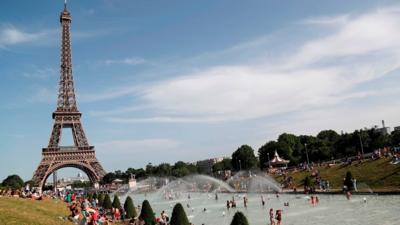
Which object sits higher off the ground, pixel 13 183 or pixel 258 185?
pixel 13 183

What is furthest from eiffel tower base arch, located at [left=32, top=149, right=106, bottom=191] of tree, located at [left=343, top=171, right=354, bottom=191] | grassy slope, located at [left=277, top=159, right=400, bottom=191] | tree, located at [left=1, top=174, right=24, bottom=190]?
tree, located at [left=343, top=171, right=354, bottom=191]

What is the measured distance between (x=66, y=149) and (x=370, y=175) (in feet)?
259

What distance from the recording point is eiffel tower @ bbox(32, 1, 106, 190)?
107 meters

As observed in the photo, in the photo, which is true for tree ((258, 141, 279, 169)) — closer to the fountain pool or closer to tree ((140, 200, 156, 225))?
the fountain pool

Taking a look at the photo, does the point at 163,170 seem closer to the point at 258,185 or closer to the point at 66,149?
the point at 66,149

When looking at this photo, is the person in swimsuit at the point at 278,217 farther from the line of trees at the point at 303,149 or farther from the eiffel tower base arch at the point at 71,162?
the eiffel tower base arch at the point at 71,162

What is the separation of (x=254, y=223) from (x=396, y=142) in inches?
3256

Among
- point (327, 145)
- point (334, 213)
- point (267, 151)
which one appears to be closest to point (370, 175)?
point (334, 213)

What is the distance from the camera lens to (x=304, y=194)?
54094 mm

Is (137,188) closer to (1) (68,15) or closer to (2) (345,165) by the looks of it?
(1) (68,15)

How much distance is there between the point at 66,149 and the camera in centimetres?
10894

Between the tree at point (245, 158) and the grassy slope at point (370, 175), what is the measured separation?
7449cm

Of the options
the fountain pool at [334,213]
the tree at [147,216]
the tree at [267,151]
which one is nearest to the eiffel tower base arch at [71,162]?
the tree at [267,151]

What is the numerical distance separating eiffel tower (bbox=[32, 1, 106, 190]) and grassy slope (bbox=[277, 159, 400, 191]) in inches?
2370
